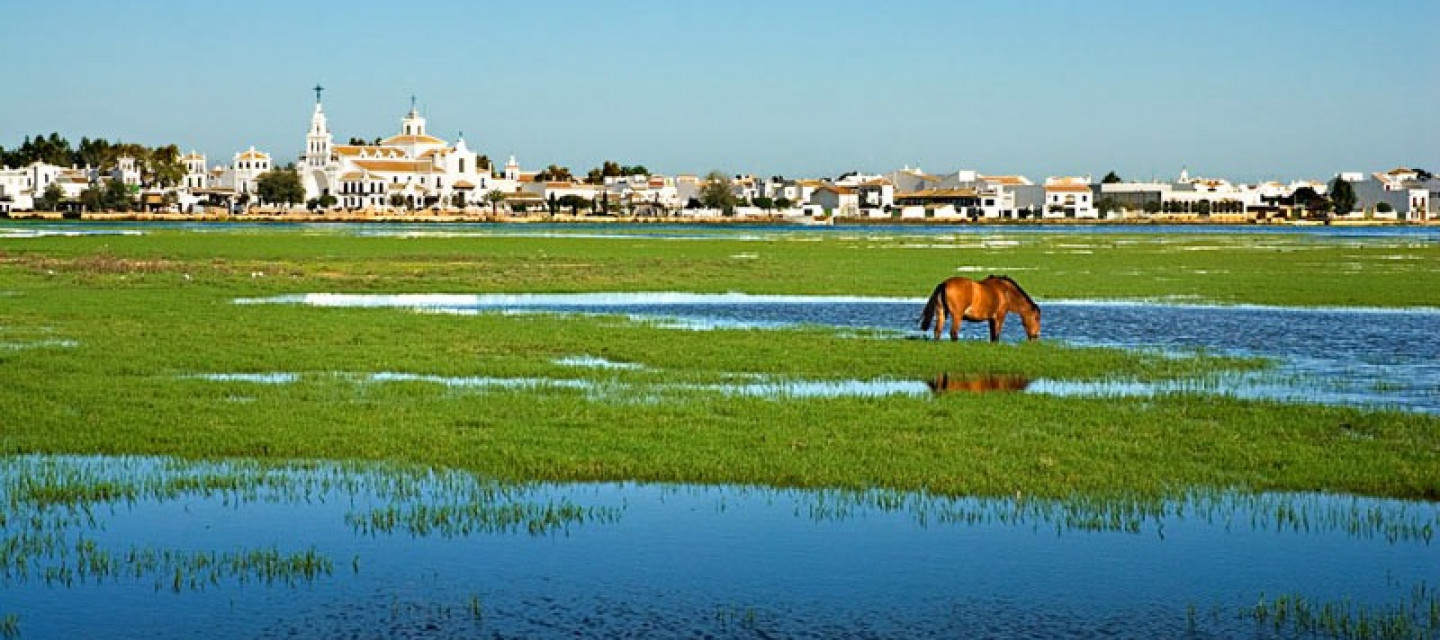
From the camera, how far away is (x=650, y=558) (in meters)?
12.9

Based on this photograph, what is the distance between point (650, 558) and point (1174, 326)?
2327 cm

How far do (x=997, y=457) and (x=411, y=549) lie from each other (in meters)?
6.23

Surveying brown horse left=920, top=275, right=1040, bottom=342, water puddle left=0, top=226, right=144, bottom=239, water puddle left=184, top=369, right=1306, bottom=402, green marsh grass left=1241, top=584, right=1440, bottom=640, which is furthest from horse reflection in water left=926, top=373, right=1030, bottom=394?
water puddle left=0, top=226, right=144, bottom=239

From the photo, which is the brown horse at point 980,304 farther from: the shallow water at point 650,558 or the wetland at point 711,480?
the shallow water at point 650,558

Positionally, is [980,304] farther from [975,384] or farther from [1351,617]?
[1351,617]

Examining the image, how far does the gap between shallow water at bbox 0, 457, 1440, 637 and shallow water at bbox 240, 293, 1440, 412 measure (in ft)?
27.1

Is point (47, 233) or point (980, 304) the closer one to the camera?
point (980, 304)

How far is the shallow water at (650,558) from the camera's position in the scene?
36.6 ft

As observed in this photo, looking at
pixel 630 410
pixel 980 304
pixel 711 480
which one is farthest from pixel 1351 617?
pixel 980 304

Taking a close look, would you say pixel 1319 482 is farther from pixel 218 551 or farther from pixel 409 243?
pixel 409 243

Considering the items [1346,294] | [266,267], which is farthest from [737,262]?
[1346,294]

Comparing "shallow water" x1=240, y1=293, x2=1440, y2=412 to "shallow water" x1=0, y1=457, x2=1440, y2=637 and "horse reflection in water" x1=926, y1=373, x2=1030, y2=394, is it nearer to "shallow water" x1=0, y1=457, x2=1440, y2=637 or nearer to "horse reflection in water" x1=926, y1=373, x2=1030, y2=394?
"horse reflection in water" x1=926, y1=373, x2=1030, y2=394

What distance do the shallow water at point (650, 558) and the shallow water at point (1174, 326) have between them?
8266 millimetres

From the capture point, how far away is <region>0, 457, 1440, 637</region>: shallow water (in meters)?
11.1
